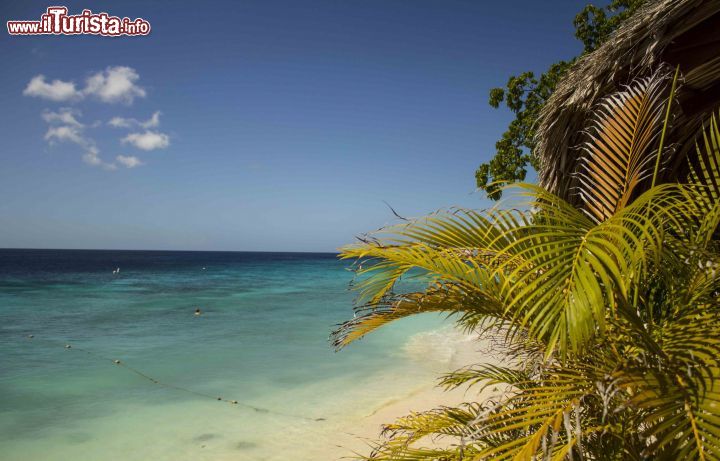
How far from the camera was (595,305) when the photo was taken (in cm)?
Answer: 137

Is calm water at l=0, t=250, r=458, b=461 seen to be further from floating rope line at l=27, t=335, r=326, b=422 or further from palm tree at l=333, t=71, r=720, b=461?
palm tree at l=333, t=71, r=720, b=461

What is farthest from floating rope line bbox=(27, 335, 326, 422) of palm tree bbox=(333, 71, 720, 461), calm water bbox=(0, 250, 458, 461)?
palm tree bbox=(333, 71, 720, 461)

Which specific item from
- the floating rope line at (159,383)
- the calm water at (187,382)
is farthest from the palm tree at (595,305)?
the floating rope line at (159,383)

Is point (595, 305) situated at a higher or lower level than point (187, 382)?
higher

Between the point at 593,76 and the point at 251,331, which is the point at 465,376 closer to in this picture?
the point at 593,76

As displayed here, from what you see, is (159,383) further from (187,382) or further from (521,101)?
(521,101)

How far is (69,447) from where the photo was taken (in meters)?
6.12

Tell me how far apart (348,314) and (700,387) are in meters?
18.2

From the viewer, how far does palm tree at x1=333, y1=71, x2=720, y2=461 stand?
147 cm

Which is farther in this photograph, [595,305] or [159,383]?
[159,383]

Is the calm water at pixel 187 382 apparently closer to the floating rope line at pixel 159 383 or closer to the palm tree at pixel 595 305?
the floating rope line at pixel 159 383

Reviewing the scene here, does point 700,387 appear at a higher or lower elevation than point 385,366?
higher

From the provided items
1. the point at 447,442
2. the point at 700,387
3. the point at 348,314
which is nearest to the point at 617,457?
the point at 700,387

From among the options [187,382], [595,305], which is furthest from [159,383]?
[595,305]
